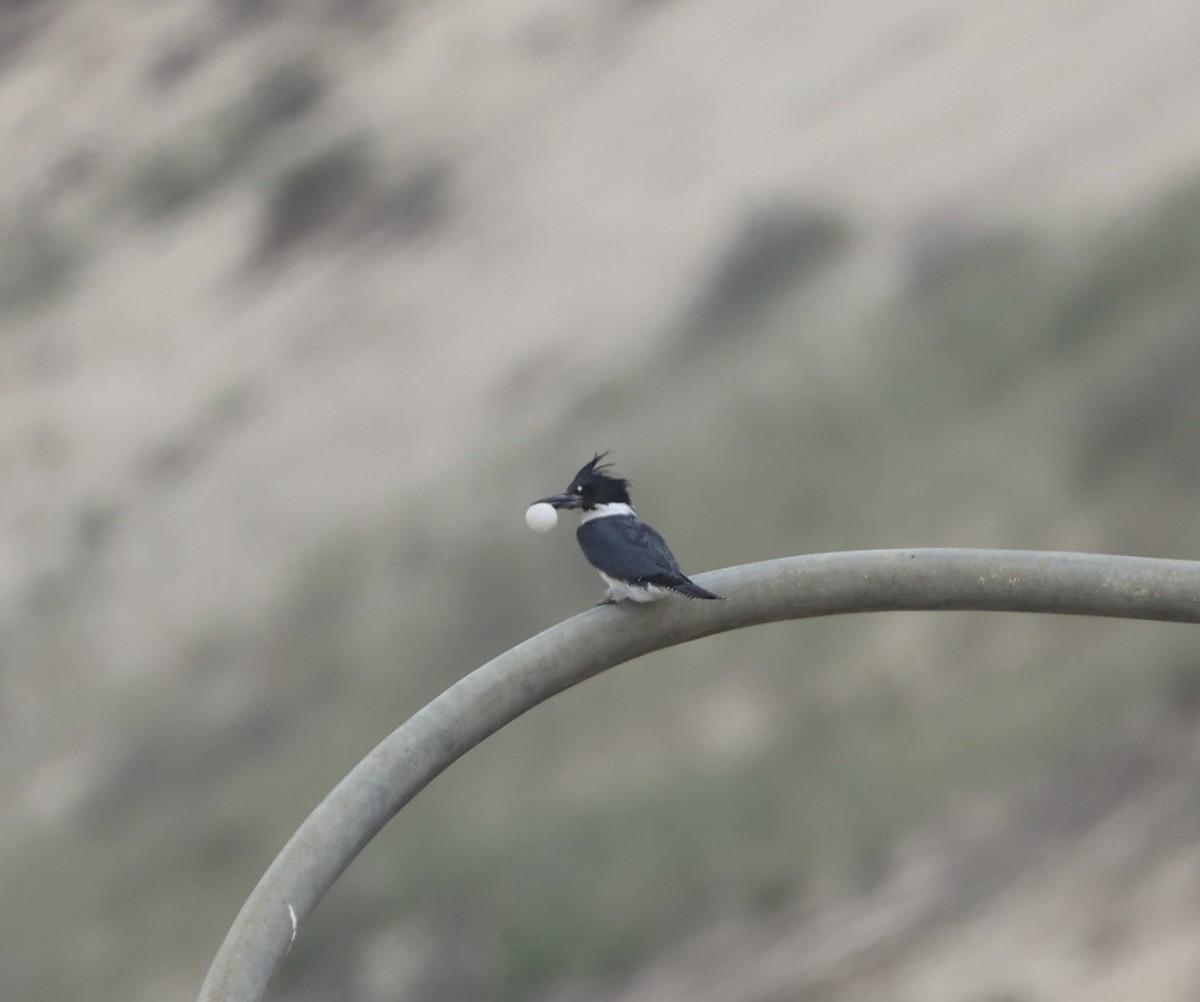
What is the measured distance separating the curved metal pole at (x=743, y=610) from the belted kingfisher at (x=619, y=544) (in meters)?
0.05

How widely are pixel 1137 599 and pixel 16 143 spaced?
8.16 meters

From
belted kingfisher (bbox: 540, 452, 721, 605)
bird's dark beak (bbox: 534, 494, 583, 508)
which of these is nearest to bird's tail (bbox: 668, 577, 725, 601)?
belted kingfisher (bbox: 540, 452, 721, 605)

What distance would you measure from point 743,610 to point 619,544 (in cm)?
40

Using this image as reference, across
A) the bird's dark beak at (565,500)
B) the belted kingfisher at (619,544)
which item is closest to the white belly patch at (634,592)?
the belted kingfisher at (619,544)

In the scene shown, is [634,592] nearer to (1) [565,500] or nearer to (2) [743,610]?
(2) [743,610]

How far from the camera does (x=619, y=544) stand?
206 centimetres

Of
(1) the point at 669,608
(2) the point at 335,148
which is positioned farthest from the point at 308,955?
(1) the point at 669,608

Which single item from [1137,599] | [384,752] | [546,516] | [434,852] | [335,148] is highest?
[335,148]

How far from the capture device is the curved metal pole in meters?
1.50

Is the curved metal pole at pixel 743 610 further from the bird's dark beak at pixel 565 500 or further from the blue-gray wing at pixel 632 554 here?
the bird's dark beak at pixel 565 500

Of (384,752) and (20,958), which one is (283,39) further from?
(384,752)

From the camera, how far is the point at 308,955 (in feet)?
22.8

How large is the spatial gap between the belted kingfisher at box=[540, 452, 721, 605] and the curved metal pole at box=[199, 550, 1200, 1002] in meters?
0.05

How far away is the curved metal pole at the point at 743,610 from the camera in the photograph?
150 centimetres
